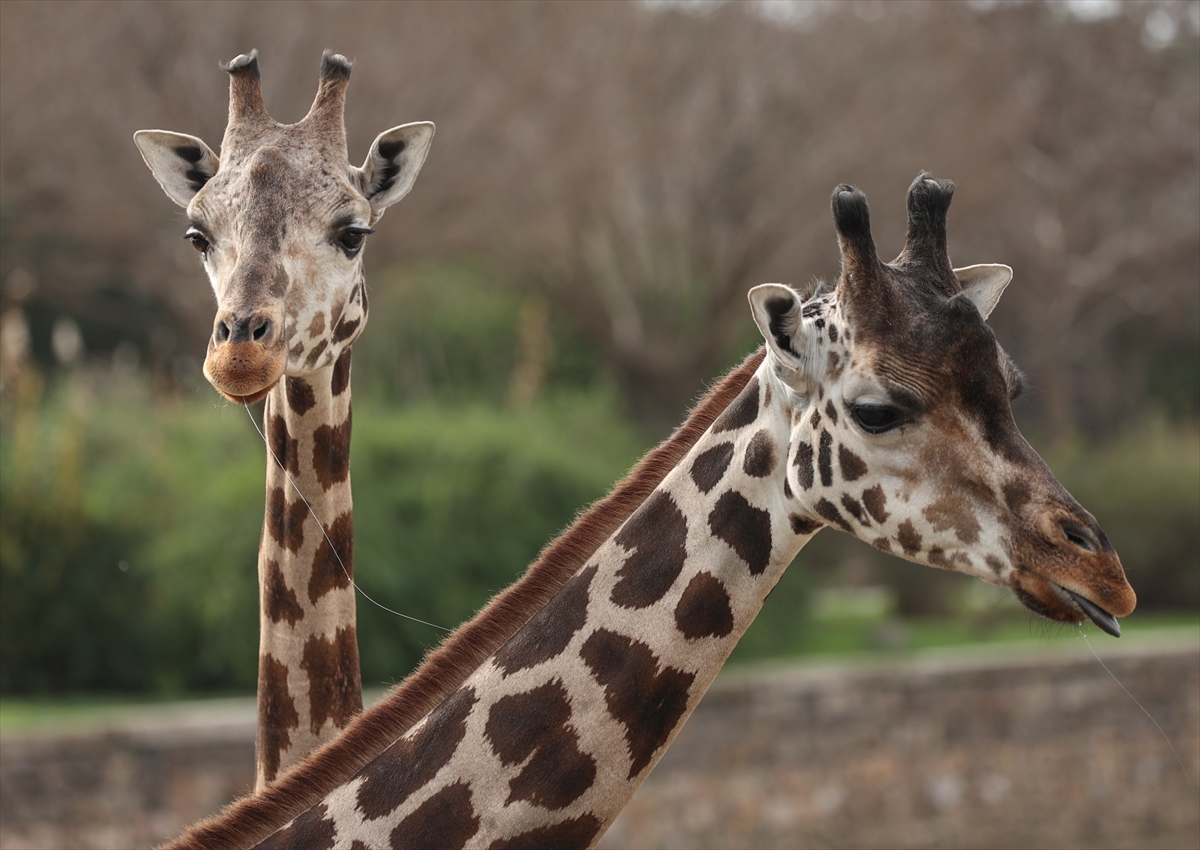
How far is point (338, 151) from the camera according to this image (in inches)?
170

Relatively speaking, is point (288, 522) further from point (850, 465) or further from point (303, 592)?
point (850, 465)

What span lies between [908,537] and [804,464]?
30cm

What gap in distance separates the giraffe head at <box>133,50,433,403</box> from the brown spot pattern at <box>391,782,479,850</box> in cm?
119

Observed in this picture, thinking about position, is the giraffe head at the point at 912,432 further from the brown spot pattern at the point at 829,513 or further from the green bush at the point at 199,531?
the green bush at the point at 199,531

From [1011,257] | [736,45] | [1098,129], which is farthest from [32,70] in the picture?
[1098,129]

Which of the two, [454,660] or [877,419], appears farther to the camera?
[454,660]

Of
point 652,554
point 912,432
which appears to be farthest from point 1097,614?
point 652,554

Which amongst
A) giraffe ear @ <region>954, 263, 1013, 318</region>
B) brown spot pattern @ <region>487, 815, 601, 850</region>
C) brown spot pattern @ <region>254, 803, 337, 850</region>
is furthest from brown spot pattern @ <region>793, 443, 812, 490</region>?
brown spot pattern @ <region>254, 803, 337, 850</region>

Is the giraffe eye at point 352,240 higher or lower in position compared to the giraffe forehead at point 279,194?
lower

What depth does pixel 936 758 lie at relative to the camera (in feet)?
42.9

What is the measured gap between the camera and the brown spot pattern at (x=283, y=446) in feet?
14.2

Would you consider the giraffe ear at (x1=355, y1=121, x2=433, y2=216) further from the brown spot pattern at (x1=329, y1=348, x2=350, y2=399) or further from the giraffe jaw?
the giraffe jaw

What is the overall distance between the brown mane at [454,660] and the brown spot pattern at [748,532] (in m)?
0.35

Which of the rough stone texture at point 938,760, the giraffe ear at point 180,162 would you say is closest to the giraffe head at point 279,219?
the giraffe ear at point 180,162
